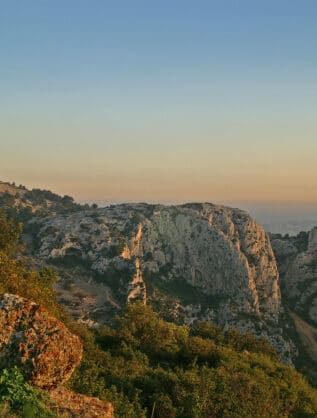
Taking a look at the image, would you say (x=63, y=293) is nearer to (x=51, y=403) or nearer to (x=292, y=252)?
(x=51, y=403)

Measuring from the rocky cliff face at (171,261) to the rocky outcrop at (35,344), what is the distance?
72.6 meters

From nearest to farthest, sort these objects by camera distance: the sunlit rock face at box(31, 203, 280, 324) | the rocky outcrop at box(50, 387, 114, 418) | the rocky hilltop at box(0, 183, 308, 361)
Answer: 1. the rocky outcrop at box(50, 387, 114, 418)
2. the rocky hilltop at box(0, 183, 308, 361)
3. the sunlit rock face at box(31, 203, 280, 324)

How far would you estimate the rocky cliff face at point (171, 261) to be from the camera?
10356cm

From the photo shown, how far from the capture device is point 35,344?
16.2 m

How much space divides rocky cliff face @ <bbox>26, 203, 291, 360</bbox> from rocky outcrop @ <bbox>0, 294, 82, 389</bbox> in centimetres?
7256

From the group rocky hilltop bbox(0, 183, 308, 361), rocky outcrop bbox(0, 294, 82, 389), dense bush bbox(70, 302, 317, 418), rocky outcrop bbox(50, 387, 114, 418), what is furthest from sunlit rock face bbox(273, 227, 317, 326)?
rocky outcrop bbox(0, 294, 82, 389)

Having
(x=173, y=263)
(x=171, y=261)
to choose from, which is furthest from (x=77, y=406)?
(x=171, y=261)

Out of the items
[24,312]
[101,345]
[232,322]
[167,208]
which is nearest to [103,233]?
[167,208]

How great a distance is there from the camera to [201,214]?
136 metres

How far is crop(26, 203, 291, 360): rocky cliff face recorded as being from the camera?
340 feet

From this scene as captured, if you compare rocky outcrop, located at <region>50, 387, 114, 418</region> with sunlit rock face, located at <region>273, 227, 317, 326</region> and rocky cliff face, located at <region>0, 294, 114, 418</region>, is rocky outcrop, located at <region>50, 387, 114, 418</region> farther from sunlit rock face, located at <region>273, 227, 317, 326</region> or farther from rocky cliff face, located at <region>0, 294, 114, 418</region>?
sunlit rock face, located at <region>273, 227, 317, 326</region>

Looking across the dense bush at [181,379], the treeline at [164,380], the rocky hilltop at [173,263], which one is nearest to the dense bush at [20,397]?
the treeline at [164,380]

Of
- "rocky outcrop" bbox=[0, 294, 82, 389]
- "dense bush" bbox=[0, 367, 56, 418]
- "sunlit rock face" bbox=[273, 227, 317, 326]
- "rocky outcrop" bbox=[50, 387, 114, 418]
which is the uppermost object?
"rocky outcrop" bbox=[0, 294, 82, 389]

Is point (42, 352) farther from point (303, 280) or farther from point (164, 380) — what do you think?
point (303, 280)
